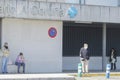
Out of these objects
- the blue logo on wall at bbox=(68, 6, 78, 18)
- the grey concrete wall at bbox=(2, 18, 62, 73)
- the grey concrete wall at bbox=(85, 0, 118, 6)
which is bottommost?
the grey concrete wall at bbox=(2, 18, 62, 73)

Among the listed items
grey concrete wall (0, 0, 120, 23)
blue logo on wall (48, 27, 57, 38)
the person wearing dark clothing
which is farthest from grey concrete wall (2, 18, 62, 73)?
the person wearing dark clothing

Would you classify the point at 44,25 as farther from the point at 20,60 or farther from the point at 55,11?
the point at 20,60

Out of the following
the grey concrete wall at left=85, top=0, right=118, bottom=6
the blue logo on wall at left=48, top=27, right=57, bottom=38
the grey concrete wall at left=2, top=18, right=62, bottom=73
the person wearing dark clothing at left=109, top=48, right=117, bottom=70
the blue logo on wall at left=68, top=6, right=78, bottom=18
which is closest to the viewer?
the grey concrete wall at left=2, top=18, right=62, bottom=73

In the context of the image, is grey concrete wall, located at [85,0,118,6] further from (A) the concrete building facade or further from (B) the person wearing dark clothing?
(B) the person wearing dark clothing

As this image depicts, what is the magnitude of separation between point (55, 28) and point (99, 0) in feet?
14.7

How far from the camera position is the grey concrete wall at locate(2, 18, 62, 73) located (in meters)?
25.5

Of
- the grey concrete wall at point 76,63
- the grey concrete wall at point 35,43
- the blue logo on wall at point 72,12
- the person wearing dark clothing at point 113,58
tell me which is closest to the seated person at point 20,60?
the grey concrete wall at point 35,43

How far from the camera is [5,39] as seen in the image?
25.2 meters

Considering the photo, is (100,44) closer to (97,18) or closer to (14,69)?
(97,18)

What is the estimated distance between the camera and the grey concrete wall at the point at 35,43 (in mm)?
25500

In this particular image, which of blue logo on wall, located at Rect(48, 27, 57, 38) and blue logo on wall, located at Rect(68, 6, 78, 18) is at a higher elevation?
blue logo on wall, located at Rect(68, 6, 78, 18)

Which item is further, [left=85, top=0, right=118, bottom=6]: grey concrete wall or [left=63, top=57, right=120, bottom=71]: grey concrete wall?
[left=85, top=0, right=118, bottom=6]: grey concrete wall

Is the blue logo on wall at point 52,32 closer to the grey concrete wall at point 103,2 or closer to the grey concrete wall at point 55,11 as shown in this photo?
the grey concrete wall at point 55,11

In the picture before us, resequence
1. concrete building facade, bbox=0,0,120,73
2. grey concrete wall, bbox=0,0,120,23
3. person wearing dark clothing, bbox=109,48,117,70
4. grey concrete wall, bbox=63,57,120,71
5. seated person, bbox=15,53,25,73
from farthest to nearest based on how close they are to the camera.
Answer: person wearing dark clothing, bbox=109,48,117,70 < grey concrete wall, bbox=63,57,120,71 < concrete building facade, bbox=0,0,120,73 < seated person, bbox=15,53,25,73 < grey concrete wall, bbox=0,0,120,23
